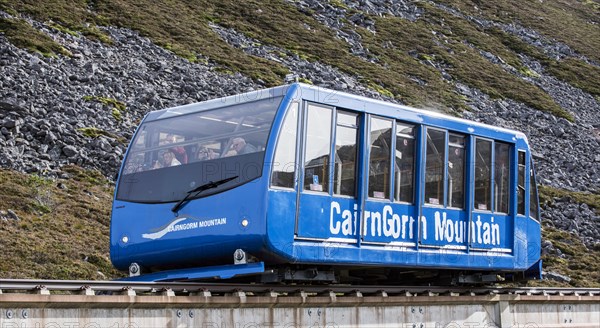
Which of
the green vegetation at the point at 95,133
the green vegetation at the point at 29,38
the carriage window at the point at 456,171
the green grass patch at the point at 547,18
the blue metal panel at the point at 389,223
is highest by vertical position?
the green grass patch at the point at 547,18

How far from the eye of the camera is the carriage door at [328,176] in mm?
15812

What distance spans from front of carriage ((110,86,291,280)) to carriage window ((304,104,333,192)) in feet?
2.06

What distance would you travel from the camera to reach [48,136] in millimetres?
37031

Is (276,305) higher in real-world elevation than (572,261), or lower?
lower

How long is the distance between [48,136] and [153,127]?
67.8 feet

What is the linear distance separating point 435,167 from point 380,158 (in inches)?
62.7

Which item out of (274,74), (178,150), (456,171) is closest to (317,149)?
(178,150)

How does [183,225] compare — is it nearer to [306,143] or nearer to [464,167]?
[306,143]

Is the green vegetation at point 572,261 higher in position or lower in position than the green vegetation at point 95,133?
lower

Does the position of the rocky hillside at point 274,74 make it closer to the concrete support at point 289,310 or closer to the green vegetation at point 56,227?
the green vegetation at point 56,227

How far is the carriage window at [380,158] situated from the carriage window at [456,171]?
1863 mm

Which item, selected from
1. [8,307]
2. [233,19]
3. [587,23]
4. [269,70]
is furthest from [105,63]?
[587,23]

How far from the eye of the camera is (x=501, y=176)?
20.5m

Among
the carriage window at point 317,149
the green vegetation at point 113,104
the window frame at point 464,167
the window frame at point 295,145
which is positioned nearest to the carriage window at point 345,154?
the carriage window at point 317,149
